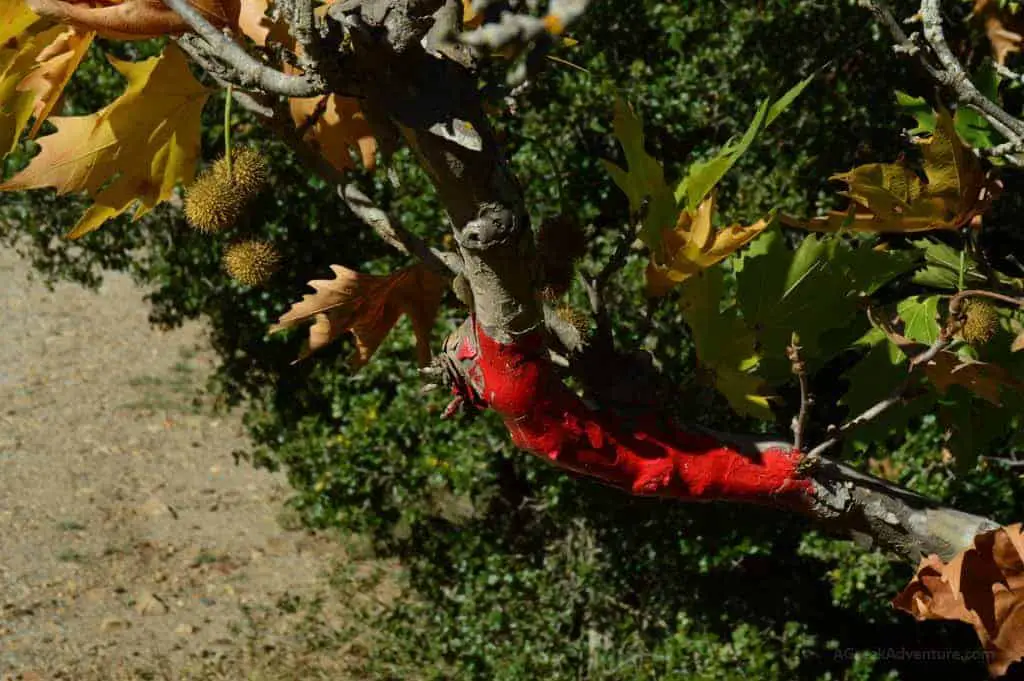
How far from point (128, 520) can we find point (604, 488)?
2489mm

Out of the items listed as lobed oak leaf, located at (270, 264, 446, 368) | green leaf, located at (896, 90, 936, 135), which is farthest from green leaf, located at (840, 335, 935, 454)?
lobed oak leaf, located at (270, 264, 446, 368)

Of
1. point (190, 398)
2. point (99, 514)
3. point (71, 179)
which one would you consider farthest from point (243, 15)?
point (190, 398)

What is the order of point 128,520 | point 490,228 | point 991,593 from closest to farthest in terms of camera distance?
point 490,228 < point 991,593 < point 128,520

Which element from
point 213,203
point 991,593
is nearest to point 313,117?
point 213,203

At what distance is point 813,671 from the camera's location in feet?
12.2

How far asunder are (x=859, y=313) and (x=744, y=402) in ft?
1.21

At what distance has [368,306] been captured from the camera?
2137mm

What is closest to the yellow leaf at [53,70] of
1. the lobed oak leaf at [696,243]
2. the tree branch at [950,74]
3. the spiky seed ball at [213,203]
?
the spiky seed ball at [213,203]

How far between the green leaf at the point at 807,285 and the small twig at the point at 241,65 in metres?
0.96

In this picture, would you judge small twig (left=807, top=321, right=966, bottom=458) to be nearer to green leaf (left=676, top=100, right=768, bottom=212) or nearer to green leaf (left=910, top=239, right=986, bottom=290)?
green leaf (left=910, top=239, right=986, bottom=290)

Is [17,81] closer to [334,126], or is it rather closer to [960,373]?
[334,126]

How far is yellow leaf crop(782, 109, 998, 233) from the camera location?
6.41 ft

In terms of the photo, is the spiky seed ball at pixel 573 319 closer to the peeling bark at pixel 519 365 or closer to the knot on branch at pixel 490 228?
the peeling bark at pixel 519 365

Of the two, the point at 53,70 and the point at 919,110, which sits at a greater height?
the point at 53,70
